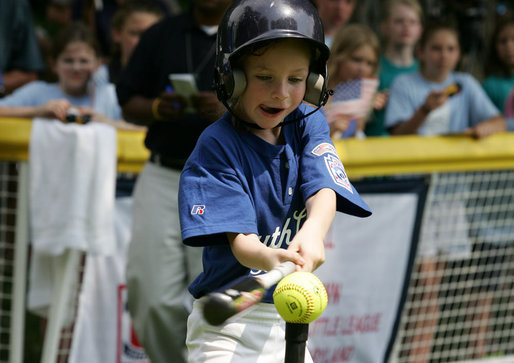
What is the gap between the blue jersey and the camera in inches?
102

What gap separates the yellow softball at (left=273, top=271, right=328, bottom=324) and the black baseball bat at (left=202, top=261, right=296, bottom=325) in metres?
0.04

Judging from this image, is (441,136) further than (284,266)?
Yes

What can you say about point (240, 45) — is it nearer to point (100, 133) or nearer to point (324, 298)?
point (324, 298)

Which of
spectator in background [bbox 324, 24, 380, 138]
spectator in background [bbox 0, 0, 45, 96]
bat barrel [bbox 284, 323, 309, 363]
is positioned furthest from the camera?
spectator in background [bbox 0, 0, 45, 96]

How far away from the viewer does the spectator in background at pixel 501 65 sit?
6141 mm

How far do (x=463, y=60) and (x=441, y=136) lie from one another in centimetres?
305

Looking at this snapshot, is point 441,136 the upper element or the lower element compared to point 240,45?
lower

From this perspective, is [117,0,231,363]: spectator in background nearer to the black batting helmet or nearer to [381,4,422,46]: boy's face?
the black batting helmet

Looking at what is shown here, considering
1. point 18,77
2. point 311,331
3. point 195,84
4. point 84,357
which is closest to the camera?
point 195,84

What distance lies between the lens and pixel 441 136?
5.08m

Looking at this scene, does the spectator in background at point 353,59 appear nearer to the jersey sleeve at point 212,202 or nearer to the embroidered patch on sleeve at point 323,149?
the embroidered patch on sleeve at point 323,149

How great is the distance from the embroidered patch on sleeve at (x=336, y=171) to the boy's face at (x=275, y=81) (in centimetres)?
23

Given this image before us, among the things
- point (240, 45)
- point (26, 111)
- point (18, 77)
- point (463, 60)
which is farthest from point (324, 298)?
point (463, 60)

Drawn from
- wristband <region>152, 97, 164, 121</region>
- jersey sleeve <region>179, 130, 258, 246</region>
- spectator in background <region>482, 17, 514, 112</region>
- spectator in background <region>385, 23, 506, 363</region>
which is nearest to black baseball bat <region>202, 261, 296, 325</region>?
jersey sleeve <region>179, 130, 258, 246</region>
